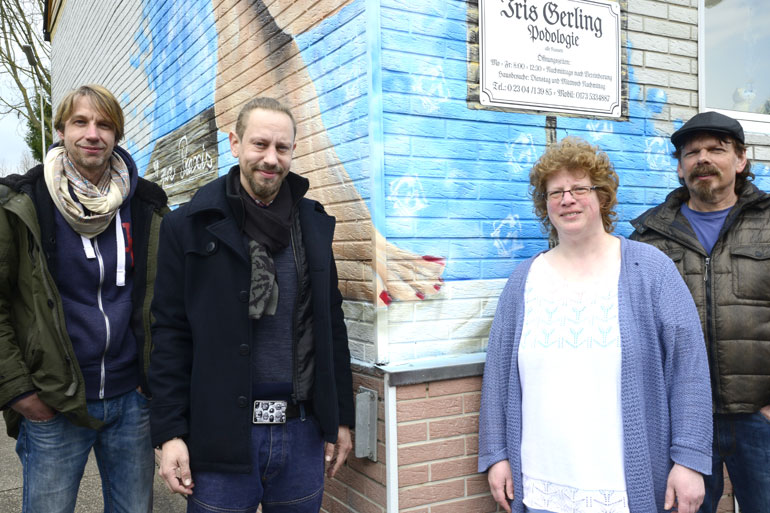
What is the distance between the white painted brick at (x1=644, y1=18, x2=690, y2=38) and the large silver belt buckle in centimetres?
298

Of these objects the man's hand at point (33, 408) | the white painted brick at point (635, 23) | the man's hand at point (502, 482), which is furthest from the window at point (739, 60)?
the man's hand at point (33, 408)

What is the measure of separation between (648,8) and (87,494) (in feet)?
17.5

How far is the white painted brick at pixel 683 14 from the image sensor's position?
12.1 feet

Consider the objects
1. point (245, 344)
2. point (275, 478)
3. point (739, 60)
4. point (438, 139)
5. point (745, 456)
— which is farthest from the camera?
point (739, 60)

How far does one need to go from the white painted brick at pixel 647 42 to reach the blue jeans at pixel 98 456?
3.21m

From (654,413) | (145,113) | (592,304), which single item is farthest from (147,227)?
(145,113)

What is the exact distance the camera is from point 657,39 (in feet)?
11.9

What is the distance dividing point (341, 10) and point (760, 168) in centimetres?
294

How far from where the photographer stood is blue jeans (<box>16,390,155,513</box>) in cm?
241

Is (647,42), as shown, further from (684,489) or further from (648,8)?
(684,489)

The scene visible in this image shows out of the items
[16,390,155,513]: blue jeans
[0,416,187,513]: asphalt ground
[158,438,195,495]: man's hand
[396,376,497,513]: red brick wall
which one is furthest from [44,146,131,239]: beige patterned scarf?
[0,416,187,513]: asphalt ground

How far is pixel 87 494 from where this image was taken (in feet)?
16.1

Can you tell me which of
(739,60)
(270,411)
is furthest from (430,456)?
(739,60)

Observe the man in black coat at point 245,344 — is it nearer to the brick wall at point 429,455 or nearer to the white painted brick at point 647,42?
the brick wall at point 429,455
